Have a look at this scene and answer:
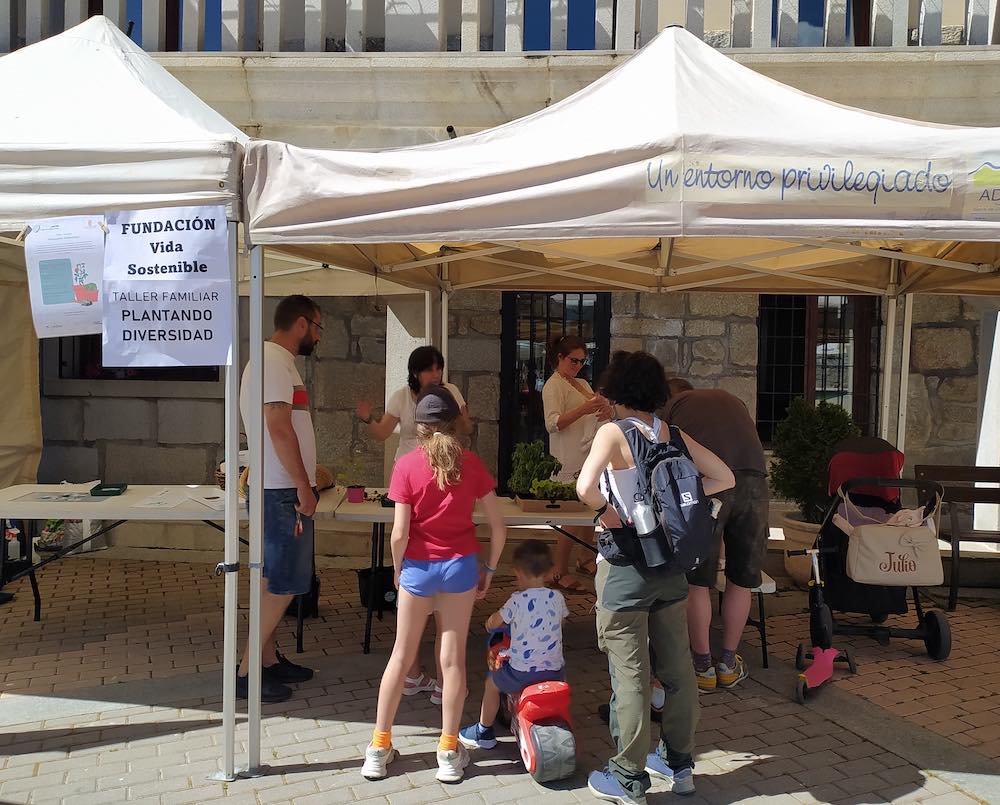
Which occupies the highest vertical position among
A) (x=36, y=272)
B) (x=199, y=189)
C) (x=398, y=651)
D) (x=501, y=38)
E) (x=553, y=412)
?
(x=501, y=38)

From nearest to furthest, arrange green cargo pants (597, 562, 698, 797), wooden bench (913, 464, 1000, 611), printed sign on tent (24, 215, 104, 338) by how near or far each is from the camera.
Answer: green cargo pants (597, 562, 698, 797), printed sign on tent (24, 215, 104, 338), wooden bench (913, 464, 1000, 611)

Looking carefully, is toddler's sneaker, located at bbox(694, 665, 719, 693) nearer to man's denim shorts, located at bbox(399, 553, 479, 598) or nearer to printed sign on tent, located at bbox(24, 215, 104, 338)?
man's denim shorts, located at bbox(399, 553, 479, 598)

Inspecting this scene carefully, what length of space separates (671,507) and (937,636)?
278cm

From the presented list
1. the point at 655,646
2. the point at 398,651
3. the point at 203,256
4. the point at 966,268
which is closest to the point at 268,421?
the point at 203,256

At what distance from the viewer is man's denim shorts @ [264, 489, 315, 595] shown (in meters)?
4.40

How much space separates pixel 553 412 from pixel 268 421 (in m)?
2.58

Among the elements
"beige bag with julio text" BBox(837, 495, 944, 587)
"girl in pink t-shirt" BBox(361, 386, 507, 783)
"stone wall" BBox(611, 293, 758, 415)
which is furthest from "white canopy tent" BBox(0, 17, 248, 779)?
"stone wall" BBox(611, 293, 758, 415)

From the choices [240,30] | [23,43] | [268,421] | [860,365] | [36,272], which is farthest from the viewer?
[860,365]

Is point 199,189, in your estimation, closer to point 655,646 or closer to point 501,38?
point 655,646

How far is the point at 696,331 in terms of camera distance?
8242 millimetres

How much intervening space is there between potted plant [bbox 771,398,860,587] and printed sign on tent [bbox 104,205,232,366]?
14.6 ft

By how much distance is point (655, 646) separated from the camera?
361cm

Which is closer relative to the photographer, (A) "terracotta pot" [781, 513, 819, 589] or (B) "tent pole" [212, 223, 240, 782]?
(B) "tent pole" [212, 223, 240, 782]

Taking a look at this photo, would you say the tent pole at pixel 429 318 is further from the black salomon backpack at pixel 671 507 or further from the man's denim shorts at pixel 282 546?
the black salomon backpack at pixel 671 507
